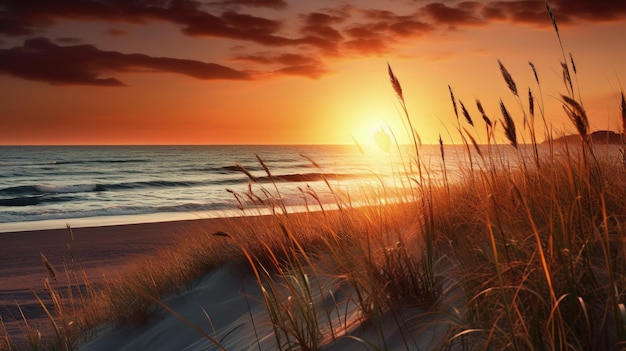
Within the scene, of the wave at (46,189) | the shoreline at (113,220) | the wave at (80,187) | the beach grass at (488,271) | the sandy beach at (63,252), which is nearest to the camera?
the beach grass at (488,271)

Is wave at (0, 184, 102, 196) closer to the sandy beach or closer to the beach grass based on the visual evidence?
the sandy beach

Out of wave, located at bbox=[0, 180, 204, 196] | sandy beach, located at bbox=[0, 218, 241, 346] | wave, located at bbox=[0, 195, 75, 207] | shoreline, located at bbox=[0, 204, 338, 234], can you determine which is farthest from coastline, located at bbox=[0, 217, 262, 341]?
wave, located at bbox=[0, 180, 204, 196]

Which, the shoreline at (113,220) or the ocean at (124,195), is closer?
the shoreline at (113,220)

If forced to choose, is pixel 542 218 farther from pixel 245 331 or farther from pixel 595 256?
pixel 245 331

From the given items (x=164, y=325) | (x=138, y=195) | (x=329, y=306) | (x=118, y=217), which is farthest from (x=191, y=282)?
(x=138, y=195)

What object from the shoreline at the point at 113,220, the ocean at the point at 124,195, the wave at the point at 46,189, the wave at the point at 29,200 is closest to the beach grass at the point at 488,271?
the ocean at the point at 124,195

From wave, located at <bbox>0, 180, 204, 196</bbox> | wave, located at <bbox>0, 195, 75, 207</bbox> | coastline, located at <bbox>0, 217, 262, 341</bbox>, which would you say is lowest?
coastline, located at <bbox>0, 217, 262, 341</bbox>

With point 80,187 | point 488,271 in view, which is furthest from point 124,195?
point 488,271

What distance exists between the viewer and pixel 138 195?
27719 mm

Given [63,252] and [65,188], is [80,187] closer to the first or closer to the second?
[65,188]

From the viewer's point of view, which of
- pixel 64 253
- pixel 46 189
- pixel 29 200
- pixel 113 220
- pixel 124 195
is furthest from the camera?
pixel 46 189

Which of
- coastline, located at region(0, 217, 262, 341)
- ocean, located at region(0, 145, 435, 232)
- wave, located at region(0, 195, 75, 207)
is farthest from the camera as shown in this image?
wave, located at region(0, 195, 75, 207)

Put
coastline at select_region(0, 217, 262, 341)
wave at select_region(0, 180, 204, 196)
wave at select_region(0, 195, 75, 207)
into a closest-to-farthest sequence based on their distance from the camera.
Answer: coastline at select_region(0, 217, 262, 341)
wave at select_region(0, 195, 75, 207)
wave at select_region(0, 180, 204, 196)

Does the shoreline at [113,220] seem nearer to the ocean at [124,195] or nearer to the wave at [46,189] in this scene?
the ocean at [124,195]
